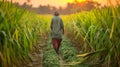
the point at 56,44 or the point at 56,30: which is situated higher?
the point at 56,30

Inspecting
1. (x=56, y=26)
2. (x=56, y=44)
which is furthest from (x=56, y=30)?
(x=56, y=44)

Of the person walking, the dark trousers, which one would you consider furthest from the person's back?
the dark trousers

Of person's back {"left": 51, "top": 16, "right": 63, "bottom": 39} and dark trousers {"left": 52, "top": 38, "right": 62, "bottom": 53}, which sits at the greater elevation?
person's back {"left": 51, "top": 16, "right": 63, "bottom": 39}

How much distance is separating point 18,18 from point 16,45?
101cm

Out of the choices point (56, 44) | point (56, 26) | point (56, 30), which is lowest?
point (56, 44)

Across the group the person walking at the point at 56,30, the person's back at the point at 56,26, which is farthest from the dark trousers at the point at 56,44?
the person's back at the point at 56,26

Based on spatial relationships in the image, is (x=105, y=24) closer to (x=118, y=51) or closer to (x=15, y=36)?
(x=118, y=51)

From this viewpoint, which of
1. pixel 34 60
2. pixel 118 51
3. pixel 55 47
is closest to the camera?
pixel 118 51

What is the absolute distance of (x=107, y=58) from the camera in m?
6.05

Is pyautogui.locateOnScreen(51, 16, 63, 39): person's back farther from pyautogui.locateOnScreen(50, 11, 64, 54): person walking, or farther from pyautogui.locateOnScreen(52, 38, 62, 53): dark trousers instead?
pyautogui.locateOnScreen(52, 38, 62, 53): dark trousers

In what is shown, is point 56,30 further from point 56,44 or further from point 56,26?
point 56,44

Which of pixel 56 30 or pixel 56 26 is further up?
pixel 56 26

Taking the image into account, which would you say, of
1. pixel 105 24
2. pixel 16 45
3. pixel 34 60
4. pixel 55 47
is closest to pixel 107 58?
pixel 105 24

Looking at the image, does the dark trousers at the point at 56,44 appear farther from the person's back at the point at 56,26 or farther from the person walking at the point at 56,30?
the person's back at the point at 56,26
